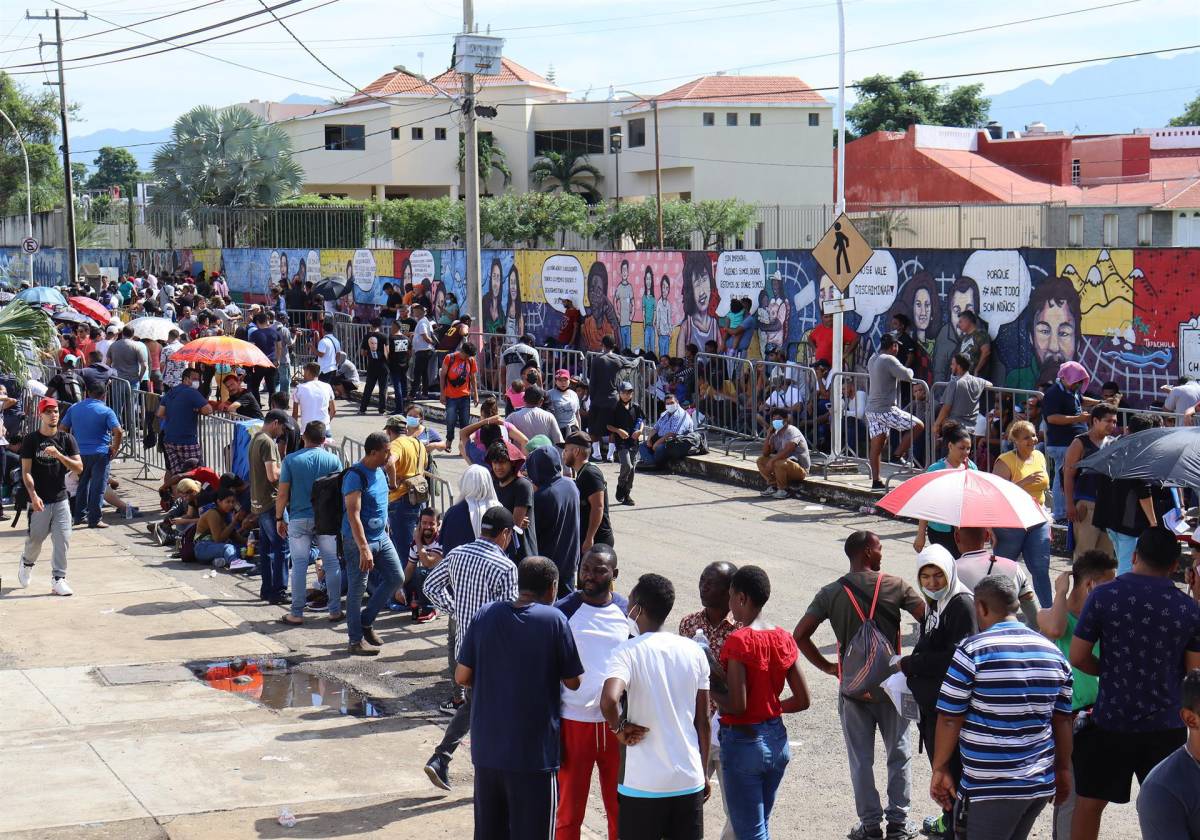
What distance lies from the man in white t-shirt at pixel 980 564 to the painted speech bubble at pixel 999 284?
10.1 m

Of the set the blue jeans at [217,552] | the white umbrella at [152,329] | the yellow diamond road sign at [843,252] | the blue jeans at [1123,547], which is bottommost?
the blue jeans at [217,552]

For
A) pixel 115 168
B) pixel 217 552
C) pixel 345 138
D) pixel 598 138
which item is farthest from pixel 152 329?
pixel 115 168

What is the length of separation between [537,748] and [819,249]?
12.1m

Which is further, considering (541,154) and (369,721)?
(541,154)

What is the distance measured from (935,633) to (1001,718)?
3.60 feet

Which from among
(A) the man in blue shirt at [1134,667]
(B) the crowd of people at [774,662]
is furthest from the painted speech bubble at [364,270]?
(A) the man in blue shirt at [1134,667]

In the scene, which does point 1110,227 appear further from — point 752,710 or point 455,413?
point 752,710

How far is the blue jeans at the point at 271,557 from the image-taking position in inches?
502

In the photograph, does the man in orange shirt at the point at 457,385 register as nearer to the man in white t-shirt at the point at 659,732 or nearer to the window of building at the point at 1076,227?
the man in white t-shirt at the point at 659,732

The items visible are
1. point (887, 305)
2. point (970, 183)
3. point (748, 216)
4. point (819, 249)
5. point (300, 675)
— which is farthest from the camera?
point (748, 216)

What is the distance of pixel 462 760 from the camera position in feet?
28.2

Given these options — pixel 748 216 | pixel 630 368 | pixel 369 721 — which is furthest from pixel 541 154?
pixel 369 721

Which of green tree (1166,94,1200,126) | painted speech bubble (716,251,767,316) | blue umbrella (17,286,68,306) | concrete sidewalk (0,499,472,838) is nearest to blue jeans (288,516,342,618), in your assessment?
concrete sidewalk (0,499,472,838)

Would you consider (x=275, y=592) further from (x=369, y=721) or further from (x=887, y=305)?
(x=887, y=305)
